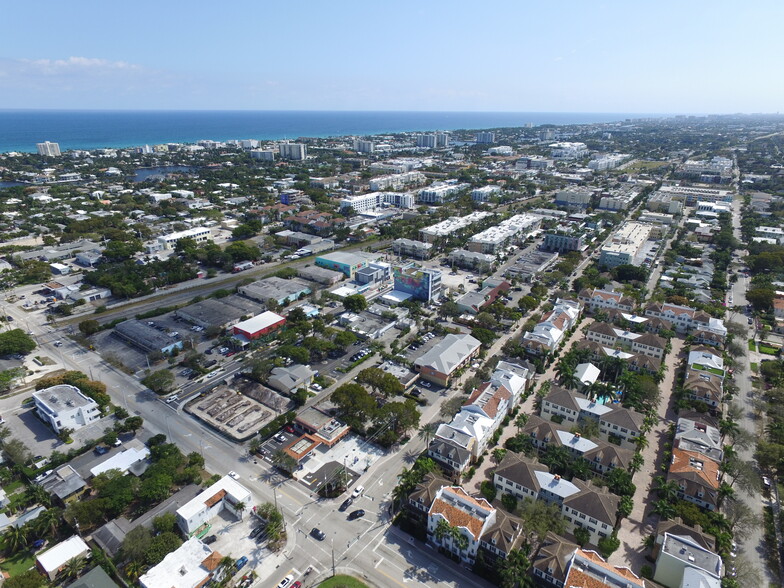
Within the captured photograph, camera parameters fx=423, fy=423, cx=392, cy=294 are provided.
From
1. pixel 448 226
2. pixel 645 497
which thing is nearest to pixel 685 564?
Answer: pixel 645 497

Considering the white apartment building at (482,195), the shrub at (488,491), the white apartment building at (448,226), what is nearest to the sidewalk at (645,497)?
the shrub at (488,491)

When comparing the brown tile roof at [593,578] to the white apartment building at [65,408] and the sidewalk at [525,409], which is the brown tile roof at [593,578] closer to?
the sidewalk at [525,409]

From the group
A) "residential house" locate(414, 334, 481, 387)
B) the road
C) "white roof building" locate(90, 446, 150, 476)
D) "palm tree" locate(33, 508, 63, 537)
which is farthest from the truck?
the road

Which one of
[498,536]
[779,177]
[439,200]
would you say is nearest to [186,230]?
[439,200]

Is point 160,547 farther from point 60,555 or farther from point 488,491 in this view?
point 488,491

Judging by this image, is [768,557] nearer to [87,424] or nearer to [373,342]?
[373,342]

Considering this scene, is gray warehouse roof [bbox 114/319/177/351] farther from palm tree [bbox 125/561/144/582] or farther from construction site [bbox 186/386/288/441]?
palm tree [bbox 125/561/144/582]
